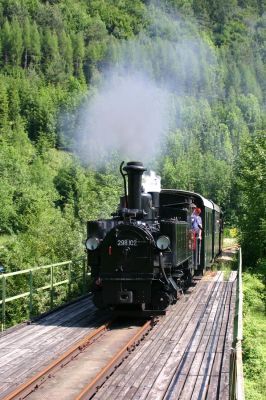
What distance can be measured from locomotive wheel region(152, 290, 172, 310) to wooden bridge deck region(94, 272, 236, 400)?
1.08 ft

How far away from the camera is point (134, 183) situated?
423 inches

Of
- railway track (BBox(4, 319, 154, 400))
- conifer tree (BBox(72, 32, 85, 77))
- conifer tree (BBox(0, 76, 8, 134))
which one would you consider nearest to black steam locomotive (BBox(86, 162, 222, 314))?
railway track (BBox(4, 319, 154, 400))

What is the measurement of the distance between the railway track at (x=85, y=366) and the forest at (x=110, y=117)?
459 inches

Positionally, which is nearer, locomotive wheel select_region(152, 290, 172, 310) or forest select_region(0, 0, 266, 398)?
locomotive wheel select_region(152, 290, 172, 310)

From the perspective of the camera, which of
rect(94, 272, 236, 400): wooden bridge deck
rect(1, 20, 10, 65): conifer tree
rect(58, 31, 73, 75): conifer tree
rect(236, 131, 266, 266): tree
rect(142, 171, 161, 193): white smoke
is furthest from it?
rect(58, 31, 73, 75): conifer tree

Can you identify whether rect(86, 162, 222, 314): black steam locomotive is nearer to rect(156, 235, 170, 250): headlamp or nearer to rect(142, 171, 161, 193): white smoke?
rect(156, 235, 170, 250): headlamp

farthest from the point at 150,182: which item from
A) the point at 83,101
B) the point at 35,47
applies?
the point at 35,47

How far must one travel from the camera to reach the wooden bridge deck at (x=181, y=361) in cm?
636

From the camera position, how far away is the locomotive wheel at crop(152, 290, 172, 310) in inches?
409

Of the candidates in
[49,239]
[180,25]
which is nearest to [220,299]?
[49,239]

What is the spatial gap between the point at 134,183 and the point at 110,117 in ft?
77.9

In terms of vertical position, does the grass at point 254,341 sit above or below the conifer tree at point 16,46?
below

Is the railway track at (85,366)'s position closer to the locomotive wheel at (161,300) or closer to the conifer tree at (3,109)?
the locomotive wheel at (161,300)

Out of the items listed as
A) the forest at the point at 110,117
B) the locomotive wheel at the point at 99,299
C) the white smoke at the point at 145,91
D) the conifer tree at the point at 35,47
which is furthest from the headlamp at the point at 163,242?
the conifer tree at the point at 35,47
